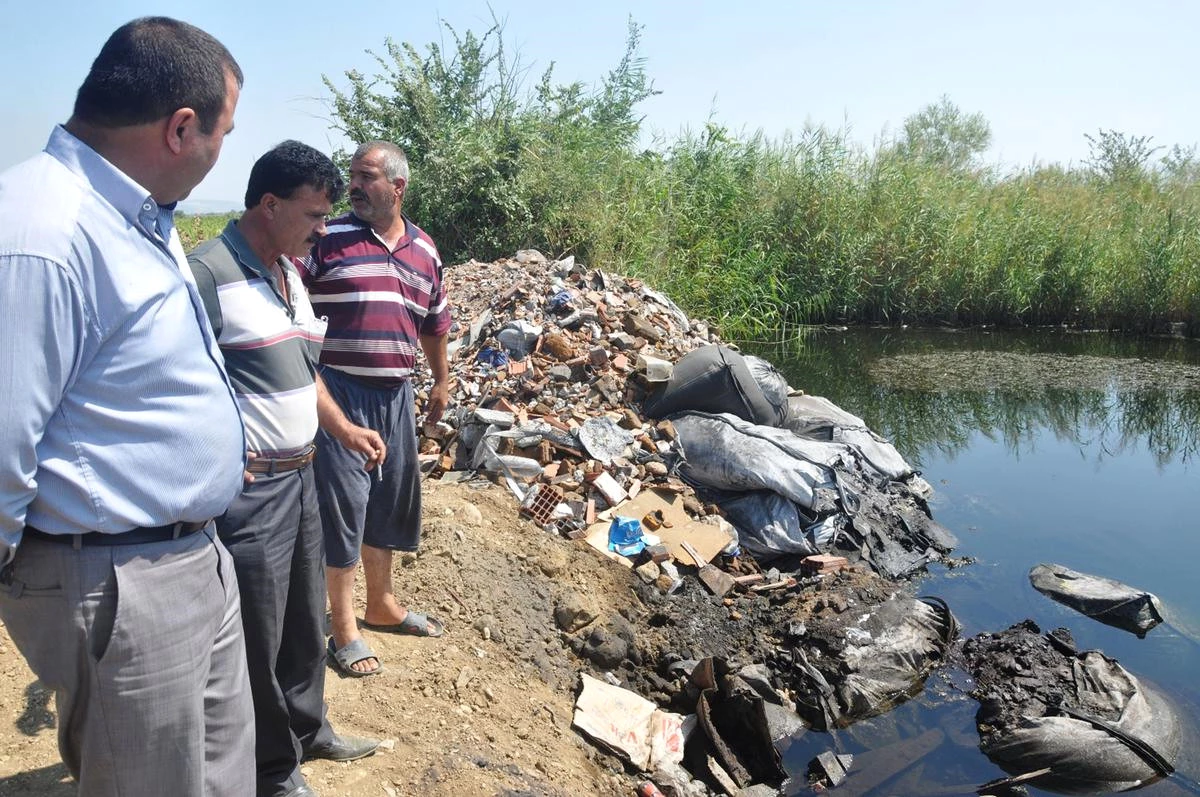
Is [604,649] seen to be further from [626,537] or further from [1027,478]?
[1027,478]

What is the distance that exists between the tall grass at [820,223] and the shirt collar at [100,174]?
32.4ft

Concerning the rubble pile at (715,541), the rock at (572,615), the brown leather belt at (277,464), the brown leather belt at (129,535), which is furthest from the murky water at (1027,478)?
the brown leather belt at (129,535)

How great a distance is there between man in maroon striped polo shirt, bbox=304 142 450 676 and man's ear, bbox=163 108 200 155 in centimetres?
140

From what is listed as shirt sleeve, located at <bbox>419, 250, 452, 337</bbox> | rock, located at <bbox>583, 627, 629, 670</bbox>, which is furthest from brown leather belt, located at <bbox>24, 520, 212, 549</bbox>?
rock, located at <bbox>583, 627, 629, 670</bbox>

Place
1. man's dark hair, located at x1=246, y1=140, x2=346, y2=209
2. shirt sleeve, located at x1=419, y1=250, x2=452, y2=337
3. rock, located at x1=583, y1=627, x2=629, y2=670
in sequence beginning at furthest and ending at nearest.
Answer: rock, located at x1=583, y1=627, x2=629, y2=670, shirt sleeve, located at x1=419, y1=250, x2=452, y2=337, man's dark hair, located at x1=246, y1=140, x2=346, y2=209

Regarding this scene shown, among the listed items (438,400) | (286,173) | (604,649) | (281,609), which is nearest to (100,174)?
(286,173)

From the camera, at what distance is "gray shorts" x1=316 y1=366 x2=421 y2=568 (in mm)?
2717

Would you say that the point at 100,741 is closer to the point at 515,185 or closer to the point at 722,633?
the point at 722,633

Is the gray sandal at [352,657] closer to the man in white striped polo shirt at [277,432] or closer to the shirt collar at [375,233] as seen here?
the man in white striped polo shirt at [277,432]

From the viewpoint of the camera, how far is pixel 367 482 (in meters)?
2.81

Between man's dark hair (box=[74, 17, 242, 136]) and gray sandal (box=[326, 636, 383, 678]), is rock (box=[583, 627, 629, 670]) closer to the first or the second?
gray sandal (box=[326, 636, 383, 678])

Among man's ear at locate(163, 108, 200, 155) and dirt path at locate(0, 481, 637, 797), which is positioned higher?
man's ear at locate(163, 108, 200, 155)

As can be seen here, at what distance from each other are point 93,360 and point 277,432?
0.76 metres

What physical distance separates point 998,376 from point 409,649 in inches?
372
